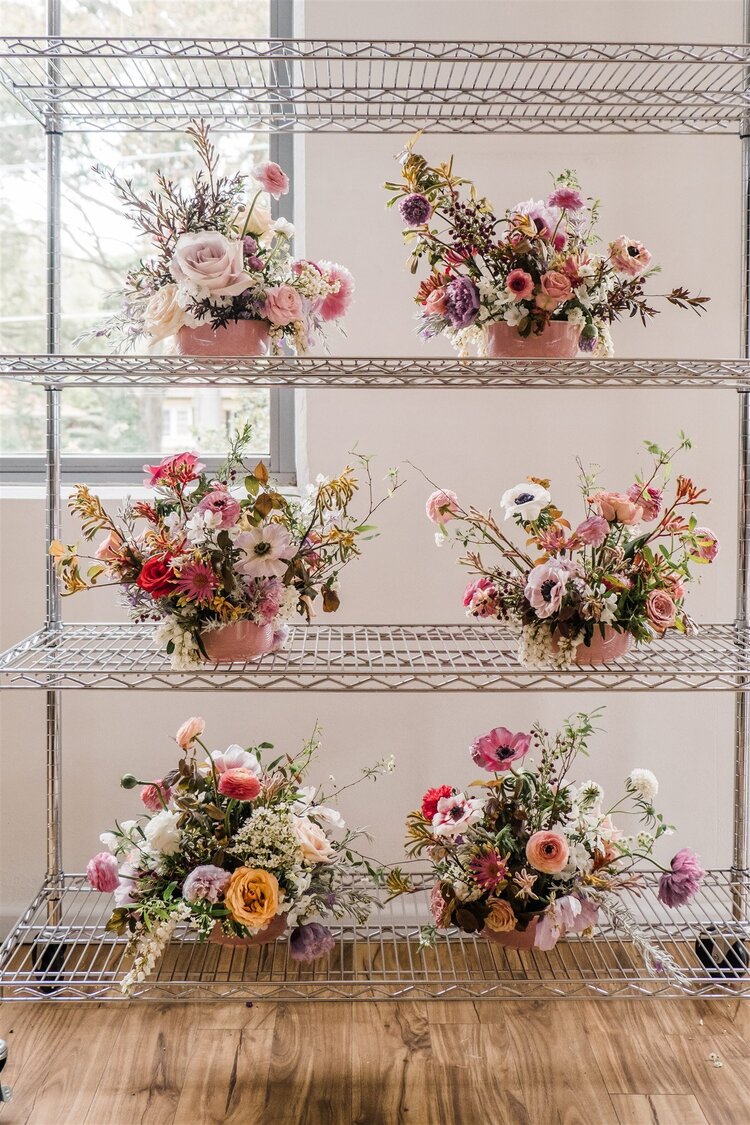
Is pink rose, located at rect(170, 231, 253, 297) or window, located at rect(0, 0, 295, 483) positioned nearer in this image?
pink rose, located at rect(170, 231, 253, 297)

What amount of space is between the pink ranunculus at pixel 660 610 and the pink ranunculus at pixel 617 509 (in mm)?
119

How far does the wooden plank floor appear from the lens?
1297mm

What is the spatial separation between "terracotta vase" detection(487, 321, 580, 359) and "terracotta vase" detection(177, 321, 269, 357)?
388mm

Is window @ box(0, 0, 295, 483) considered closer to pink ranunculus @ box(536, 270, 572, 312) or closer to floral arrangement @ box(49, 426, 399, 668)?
floral arrangement @ box(49, 426, 399, 668)

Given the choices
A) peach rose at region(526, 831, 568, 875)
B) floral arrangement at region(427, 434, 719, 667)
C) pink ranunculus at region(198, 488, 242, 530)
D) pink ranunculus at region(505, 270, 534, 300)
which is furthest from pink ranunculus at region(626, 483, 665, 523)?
pink ranunculus at region(198, 488, 242, 530)

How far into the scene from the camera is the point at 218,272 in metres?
1.31

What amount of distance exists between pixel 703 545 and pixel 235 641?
74cm

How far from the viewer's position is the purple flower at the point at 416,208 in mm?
1389

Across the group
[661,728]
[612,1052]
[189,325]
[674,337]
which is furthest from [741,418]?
[612,1052]

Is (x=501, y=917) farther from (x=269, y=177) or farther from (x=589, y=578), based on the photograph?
(x=269, y=177)

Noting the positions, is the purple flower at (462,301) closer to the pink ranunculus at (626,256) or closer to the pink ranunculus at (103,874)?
the pink ranunculus at (626,256)

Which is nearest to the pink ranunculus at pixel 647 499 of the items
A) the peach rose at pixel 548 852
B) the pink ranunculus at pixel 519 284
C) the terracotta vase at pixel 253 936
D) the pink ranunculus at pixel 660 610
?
the pink ranunculus at pixel 660 610

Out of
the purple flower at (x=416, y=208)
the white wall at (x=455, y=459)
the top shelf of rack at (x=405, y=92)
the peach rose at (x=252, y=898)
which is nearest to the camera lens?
the peach rose at (x=252, y=898)

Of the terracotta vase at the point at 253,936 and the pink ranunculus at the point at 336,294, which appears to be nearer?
the terracotta vase at the point at 253,936
